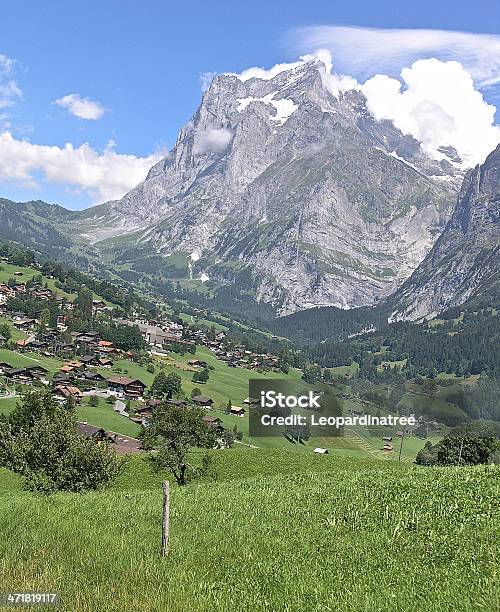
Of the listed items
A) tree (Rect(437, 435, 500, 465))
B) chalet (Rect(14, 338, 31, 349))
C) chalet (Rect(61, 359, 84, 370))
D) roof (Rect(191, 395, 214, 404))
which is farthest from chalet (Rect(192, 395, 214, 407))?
tree (Rect(437, 435, 500, 465))

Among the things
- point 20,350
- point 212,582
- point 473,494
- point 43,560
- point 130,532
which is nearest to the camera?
point 212,582

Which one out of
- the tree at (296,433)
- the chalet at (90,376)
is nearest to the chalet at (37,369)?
the chalet at (90,376)

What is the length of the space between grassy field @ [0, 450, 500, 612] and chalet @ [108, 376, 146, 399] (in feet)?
494

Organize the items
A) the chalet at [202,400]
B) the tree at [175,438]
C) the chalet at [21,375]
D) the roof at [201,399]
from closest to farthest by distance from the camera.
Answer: the tree at [175,438], the chalet at [21,375], the chalet at [202,400], the roof at [201,399]

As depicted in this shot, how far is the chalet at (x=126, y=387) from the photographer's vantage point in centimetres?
17150

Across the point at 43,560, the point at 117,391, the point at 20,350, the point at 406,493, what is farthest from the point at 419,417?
the point at 43,560

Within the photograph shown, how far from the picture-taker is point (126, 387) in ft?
572

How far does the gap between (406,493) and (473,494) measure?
102 inches

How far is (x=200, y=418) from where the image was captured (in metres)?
52.1

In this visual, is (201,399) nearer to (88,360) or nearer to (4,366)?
(88,360)

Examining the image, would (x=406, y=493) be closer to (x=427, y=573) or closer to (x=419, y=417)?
(x=427, y=573)

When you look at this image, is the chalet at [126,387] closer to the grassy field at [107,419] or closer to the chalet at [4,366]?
the grassy field at [107,419]

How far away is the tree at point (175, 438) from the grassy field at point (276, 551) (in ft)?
74.9

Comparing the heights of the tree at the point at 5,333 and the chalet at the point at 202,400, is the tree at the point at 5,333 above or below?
above
